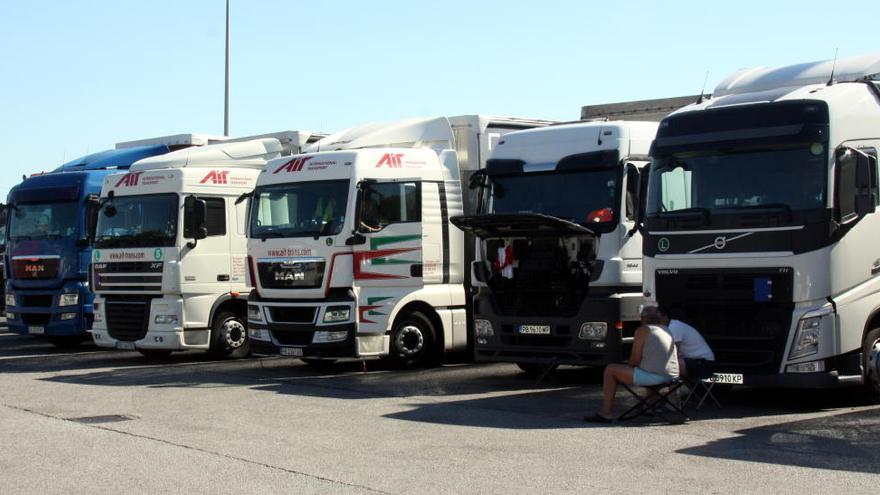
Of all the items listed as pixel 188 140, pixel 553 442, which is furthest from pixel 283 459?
pixel 188 140

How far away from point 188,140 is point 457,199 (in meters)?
6.63

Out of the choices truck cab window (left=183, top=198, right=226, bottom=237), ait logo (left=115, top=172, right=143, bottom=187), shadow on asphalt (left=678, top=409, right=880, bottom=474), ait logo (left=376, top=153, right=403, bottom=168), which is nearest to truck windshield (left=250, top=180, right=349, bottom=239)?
ait logo (left=376, top=153, right=403, bottom=168)

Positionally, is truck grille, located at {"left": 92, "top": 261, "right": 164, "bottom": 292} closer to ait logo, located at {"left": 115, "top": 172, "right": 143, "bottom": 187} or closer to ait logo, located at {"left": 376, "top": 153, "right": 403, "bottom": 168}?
ait logo, located at {"left": 115, "top": 172, "right": 143, "bottom": 187}

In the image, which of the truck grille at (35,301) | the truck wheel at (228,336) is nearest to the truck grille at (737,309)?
the truck wheel at (228,336)

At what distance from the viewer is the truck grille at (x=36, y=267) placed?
21.0 metres

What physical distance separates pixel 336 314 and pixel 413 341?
4.09ft

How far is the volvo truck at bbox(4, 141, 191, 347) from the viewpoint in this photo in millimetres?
20891

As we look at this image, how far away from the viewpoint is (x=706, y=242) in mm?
12781

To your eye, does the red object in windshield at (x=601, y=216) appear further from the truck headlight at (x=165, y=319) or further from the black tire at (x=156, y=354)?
the black tire at (x=156, y=354)

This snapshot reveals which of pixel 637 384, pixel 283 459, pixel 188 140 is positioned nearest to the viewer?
pixel 283 459

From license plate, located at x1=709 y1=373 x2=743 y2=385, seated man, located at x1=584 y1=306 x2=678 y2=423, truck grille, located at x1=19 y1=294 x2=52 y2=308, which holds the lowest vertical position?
license plate, located at x1=709 y1=373 x2=743 y2=385

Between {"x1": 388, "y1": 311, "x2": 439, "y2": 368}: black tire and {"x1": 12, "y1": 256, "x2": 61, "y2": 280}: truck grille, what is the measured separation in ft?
23.3

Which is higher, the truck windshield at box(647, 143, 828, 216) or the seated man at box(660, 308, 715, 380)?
the truck windshield at box(647, 143, 828, 216)

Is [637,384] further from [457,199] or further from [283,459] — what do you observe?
[457,199]
